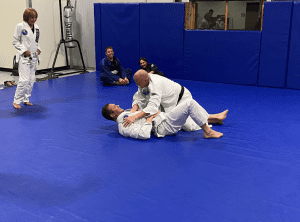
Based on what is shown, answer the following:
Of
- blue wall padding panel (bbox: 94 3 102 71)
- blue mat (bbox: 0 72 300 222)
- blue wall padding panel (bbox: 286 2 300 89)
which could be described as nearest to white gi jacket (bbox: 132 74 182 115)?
blue mat (bbox: 0 72 300 222)

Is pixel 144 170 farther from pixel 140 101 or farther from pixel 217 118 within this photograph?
pixel 217 118

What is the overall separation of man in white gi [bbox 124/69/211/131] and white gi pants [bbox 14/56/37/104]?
2292mm

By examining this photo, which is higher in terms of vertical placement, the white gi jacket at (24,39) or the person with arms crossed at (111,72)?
the white gi jacket at (24,39)

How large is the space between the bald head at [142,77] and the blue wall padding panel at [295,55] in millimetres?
4381

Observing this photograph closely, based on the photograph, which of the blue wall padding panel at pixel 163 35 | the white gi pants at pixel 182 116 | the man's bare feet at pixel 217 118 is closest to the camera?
the white gi pants at pixel 182 116

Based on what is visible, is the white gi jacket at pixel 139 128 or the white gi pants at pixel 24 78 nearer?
the white gi jacket at pixel 139 128

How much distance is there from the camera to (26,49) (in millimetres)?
5605

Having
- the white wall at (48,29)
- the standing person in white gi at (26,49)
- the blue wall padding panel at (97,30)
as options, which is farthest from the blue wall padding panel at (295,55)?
the white wall at (48,29)

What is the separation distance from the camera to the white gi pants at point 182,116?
4.06 m

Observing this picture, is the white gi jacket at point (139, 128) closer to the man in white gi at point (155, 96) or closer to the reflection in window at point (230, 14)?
the man in white gi at point (155, 96)

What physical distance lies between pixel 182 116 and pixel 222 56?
4214 mm

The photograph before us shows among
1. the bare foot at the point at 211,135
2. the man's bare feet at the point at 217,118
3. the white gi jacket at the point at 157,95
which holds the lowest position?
the bare foot at the point at 211,135

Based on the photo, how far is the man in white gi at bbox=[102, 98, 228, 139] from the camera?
13.4 ft

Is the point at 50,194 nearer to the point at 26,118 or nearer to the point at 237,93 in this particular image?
the point at 26,118
